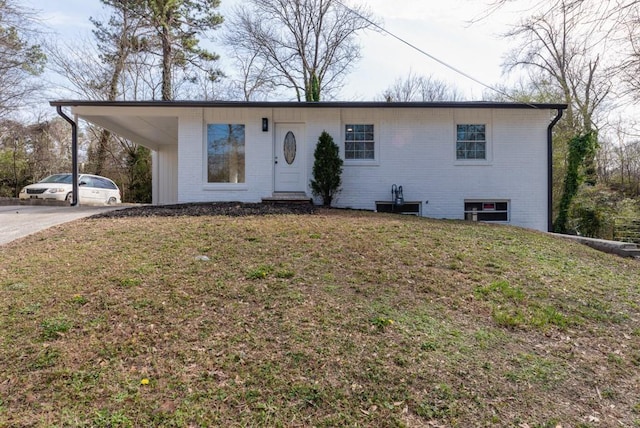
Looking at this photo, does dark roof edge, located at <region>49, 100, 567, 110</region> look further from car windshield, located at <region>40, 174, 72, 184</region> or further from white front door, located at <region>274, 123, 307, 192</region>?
car windshield, located at <region>40, 174, 72, 184</region>

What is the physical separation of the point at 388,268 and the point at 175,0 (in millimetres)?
20069

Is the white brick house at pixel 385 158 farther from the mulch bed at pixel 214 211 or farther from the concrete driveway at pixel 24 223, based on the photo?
the concrete driveway at pixel 24 223

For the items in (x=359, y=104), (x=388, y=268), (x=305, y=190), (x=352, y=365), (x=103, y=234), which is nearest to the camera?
(x=352, y=365)

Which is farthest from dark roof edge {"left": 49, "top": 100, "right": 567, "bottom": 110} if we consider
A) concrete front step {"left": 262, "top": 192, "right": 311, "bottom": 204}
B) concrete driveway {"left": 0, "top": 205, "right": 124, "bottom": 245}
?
concrete driveway {"left": 0, "top": 205, "right": 124, "bottom": 245}

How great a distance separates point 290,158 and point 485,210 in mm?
5806

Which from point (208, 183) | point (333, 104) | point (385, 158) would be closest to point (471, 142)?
point (385, 158)

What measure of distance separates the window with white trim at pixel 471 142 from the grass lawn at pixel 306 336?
538 cm

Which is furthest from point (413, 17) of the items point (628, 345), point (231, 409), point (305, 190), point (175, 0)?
point (175, 0)

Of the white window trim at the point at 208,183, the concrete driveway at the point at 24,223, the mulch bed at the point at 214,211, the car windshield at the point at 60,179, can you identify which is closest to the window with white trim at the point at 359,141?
the mulch bed at the point at 214,211

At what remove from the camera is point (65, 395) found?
7.35ft

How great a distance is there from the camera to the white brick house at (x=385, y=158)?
32.2 ft

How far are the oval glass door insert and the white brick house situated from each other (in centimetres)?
3

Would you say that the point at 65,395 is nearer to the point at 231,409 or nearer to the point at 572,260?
the point at 231,409

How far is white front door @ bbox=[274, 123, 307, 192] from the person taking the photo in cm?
993
